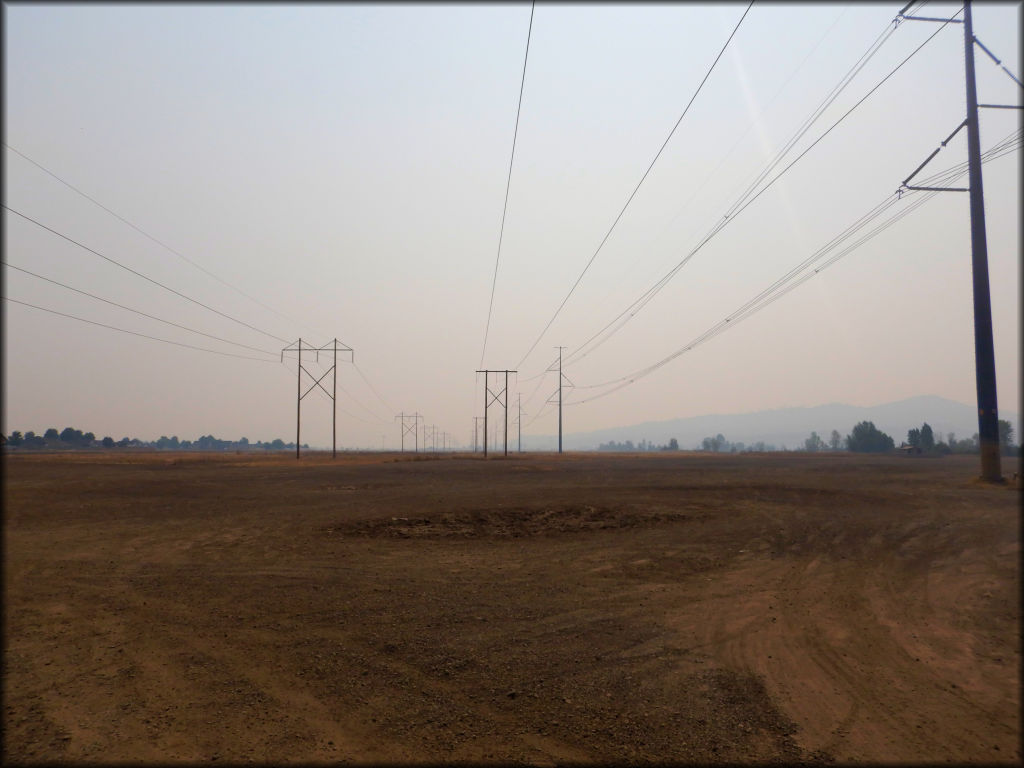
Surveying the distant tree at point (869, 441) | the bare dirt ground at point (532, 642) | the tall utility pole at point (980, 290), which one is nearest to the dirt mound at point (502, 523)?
the bare dirt ground at point (532, 642)

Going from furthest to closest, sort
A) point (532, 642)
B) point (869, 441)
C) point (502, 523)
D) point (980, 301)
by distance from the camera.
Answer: point (869, 441) < point (502, 523) < point (980, 301) < point (532, 642)

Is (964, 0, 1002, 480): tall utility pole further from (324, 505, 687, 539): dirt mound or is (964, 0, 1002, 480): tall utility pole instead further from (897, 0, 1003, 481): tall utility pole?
(324, 505, 687, 539): dirt mound

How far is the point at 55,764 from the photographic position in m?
6.13

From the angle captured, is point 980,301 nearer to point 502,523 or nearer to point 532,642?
point 532,642

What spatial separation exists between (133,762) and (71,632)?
516cm

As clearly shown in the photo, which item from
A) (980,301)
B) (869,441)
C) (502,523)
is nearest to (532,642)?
(980,301)

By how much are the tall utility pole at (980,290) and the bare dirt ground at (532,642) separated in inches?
45.2

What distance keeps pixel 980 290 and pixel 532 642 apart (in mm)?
11160

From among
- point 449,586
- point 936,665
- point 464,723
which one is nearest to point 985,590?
point 936,665

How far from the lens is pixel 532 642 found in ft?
31.5

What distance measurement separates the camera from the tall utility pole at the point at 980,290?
11.3 metres

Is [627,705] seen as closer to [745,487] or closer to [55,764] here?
[55,764]

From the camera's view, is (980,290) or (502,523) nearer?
(980,290)

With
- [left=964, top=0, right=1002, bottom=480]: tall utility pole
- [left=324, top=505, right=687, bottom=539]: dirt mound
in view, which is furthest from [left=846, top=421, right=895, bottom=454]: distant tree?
[left=964, top=0, right=1002, bottom=480]: tall utility pole
